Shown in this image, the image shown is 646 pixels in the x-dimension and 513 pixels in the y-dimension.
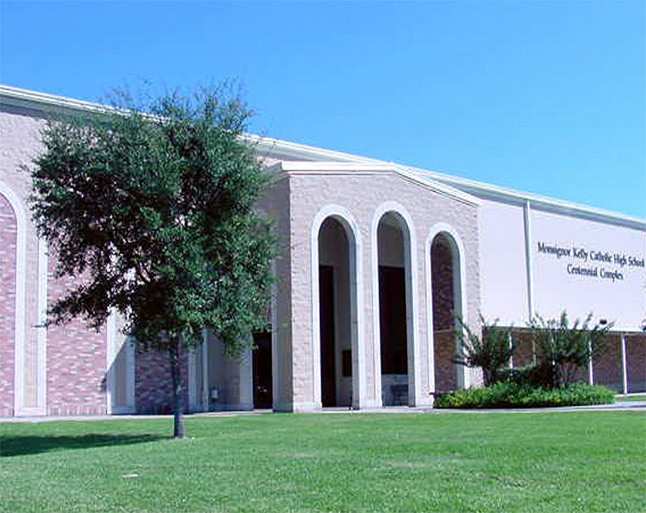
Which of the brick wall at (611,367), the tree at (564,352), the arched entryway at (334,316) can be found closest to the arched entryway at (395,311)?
the arched entryway at (334,316)

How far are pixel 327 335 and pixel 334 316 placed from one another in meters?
0.86

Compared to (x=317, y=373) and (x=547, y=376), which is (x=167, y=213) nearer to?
(x=317, y=373)

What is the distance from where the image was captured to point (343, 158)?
127 ft

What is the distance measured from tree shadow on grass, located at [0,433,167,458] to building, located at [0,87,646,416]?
8.82 meters

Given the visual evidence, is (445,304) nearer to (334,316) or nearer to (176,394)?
(334,316)

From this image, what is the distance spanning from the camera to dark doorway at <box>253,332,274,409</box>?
35.0m

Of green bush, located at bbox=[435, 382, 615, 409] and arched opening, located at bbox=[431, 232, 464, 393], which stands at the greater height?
arched opening, located at bbox=[431, 232, 464, 393]

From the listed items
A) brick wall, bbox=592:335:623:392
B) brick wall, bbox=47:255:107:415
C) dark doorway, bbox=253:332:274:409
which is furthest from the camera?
brick wall, bbox=592:335:623:392

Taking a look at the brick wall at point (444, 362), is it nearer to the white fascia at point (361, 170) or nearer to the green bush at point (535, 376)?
the white fascia at point (361, 170)

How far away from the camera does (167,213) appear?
18.2 meters

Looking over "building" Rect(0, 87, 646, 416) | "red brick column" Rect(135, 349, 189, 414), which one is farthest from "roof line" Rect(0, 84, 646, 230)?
"red brick column" Rect(135, 349, 189, 414)

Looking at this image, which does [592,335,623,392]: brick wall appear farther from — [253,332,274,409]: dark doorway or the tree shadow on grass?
the tree shadow on grass

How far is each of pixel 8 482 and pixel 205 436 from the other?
7566mm

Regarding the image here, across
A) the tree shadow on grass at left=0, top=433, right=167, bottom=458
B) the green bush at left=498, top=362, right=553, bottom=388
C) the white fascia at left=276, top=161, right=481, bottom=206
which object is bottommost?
the tree shadow on grass at left=0, top=433, right=167, bottom=458
